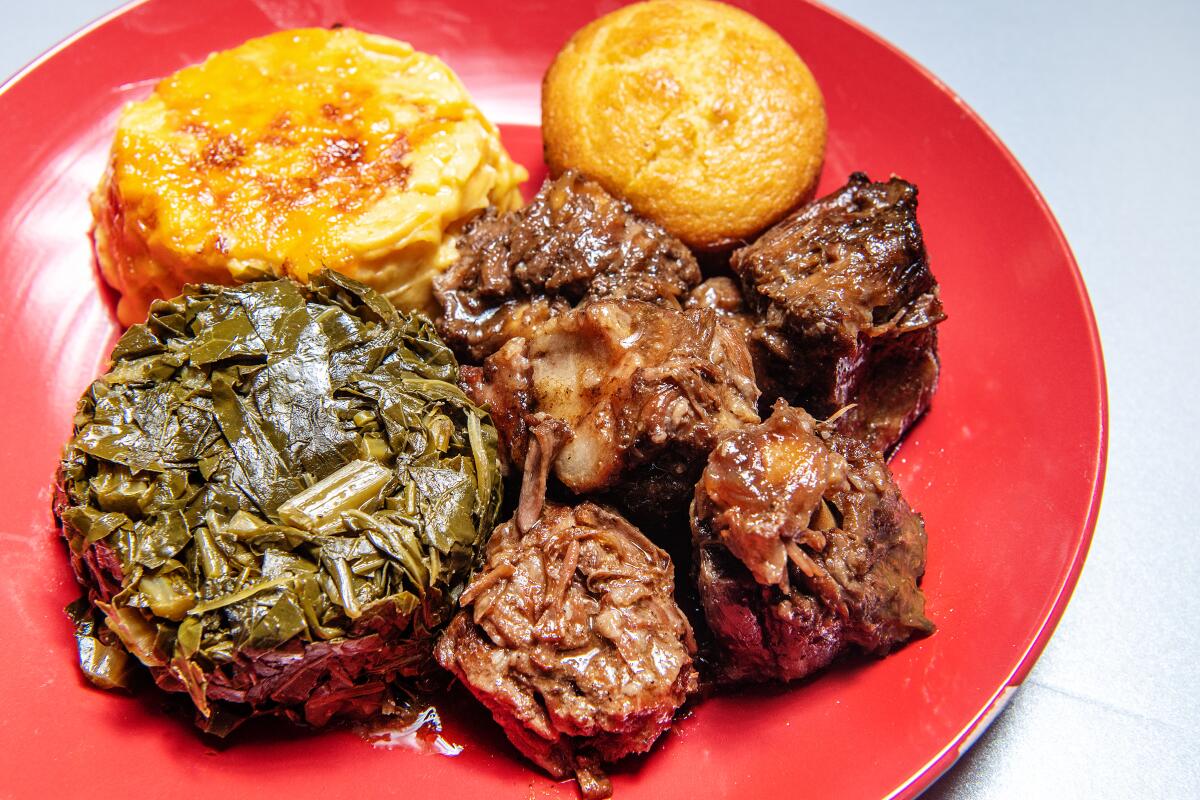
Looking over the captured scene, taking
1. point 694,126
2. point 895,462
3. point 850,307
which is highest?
point 694,126

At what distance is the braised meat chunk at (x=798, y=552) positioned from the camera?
9.30ft

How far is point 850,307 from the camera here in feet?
11.2

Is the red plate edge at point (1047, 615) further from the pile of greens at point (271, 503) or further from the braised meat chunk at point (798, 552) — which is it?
the pile of greens at point (271, 503)

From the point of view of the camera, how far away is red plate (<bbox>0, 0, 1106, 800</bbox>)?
302 centimetres

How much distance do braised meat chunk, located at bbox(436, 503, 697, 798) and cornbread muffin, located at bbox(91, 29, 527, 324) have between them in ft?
4.64

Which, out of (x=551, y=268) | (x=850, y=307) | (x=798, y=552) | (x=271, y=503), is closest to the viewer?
(x=798, y=552)

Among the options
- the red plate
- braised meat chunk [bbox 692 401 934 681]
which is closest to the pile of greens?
the red plate

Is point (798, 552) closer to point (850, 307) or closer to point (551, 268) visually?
point (850, 307)

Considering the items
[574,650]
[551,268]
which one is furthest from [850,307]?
[574,650]

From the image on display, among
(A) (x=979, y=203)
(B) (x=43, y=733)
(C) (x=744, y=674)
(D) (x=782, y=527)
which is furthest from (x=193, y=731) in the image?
(A) (x=979, y=203)

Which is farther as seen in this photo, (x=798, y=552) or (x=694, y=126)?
(x=694, y=126)

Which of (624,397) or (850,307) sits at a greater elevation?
(850,307)

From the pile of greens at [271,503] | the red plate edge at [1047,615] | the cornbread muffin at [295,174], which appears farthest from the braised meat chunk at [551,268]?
the red plate edge at [1047,615]

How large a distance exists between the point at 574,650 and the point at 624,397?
2.81 ft
